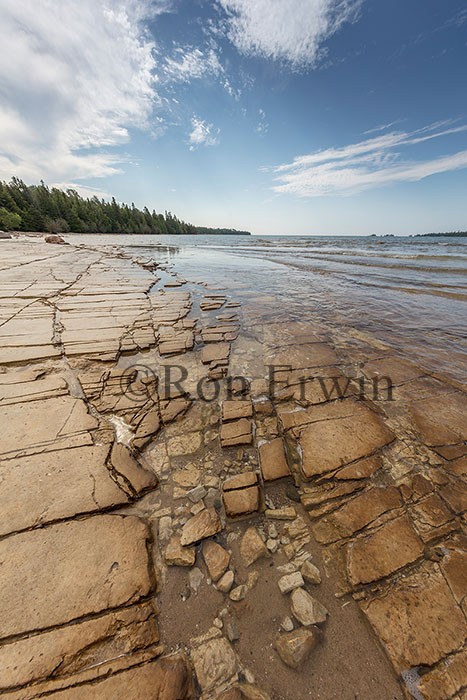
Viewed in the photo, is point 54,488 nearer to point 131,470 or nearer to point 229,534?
point 131,470

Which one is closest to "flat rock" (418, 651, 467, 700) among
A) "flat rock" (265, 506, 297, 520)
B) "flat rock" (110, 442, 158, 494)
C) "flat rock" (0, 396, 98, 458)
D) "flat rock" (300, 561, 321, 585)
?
"flat rock" (300, 561, 321, 585)

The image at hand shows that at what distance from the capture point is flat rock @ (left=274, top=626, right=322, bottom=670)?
1.04m

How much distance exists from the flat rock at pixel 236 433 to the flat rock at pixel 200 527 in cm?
55

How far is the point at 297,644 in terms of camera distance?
1.07 metres

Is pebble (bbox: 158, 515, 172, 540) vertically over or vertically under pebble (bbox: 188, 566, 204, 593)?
over

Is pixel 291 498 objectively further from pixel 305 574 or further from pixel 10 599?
pixel 10 599

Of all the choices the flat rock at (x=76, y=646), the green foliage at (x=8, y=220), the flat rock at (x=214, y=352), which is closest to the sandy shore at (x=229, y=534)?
the flat rock at (x=76, y=646)

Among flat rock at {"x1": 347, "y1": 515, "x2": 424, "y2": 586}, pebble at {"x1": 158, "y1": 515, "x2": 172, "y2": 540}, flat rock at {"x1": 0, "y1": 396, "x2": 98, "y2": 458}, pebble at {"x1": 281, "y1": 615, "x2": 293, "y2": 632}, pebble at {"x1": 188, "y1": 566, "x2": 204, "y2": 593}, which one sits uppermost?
flat rock at {"x1": 0, "y1": 396, "x2": 98, "y2": 458}

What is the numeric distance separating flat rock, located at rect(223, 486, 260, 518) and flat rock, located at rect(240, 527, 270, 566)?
111 mm

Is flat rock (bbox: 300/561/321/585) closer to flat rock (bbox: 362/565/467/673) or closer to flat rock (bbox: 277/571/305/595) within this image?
flat rock (bbox: 277/571/305/595)

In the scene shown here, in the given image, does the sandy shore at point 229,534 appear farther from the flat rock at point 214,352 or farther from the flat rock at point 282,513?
the flat rock at point 214,352

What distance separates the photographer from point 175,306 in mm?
5574

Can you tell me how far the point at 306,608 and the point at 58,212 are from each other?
70284 mm

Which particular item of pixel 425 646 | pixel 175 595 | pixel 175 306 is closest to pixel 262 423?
pixel 175 595
